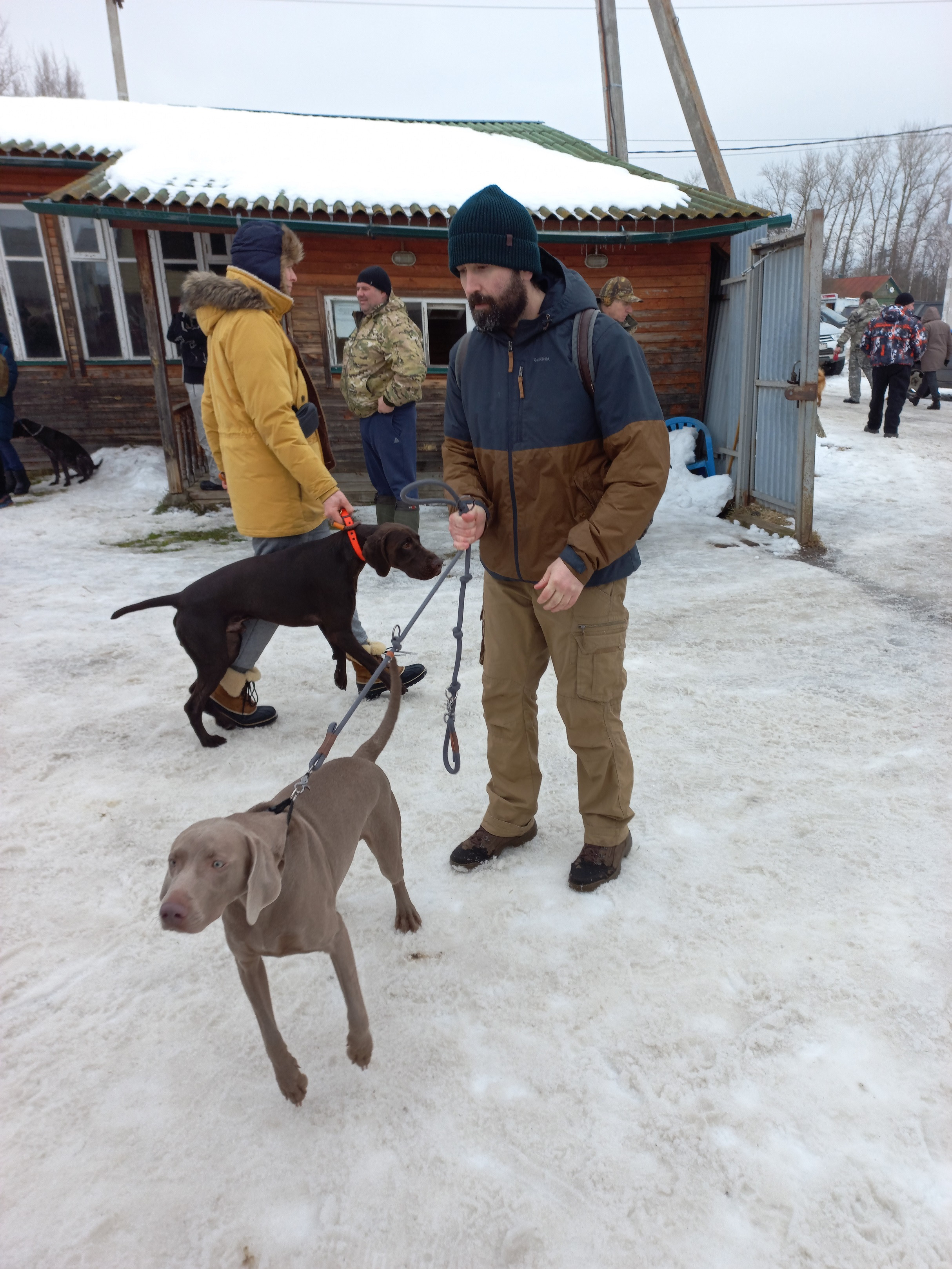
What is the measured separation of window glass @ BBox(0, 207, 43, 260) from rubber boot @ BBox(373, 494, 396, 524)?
8081mm

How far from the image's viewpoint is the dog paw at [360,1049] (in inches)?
77.0

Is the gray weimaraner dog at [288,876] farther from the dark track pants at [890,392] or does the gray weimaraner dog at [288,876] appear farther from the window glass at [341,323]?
the dark track pants at [890,392]

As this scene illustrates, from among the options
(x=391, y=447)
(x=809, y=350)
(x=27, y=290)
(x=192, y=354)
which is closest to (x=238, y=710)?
(x=391, y=447)

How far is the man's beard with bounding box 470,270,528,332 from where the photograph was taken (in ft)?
7.43

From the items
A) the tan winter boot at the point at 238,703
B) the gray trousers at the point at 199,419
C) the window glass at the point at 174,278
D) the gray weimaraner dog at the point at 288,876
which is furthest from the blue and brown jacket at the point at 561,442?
the window glass at the point at 174,278

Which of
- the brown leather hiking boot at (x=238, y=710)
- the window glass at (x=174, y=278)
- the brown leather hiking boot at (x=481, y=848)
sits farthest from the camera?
the window glass at (x=174, y=278)

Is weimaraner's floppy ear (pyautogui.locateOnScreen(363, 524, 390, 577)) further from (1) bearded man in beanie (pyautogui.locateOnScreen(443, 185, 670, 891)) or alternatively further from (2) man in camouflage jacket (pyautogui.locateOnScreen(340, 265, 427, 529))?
(2) man in camouflage jacket (pyautogui.locateOnScreen(340, 265, 427, 529))

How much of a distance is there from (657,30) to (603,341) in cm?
1167

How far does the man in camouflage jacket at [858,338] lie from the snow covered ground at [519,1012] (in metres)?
11.2

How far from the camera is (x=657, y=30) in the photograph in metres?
10.8

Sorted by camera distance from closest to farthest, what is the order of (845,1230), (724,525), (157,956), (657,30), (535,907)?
(845,1230) → (157,956) → (535,907) → (724,525) → (657,30)

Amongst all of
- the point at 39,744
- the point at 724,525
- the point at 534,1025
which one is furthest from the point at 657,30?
the point at 534,1025

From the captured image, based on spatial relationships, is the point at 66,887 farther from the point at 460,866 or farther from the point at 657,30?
the point at 657,30

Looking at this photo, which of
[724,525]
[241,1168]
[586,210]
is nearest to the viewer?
[241,1168]
